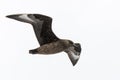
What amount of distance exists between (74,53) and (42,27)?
188cm

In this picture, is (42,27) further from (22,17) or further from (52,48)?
(52,48)

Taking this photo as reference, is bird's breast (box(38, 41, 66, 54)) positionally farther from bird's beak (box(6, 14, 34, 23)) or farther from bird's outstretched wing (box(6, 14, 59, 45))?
bird's beak (box(6, 14, 34, 23))

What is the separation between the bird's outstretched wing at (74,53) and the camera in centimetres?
2092

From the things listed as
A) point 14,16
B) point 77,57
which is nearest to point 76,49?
point 77,57

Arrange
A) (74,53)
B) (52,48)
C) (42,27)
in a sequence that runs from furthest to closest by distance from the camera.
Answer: (74,53), (42,27), (52,48)

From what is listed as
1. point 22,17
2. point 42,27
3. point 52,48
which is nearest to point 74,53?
point 42,27

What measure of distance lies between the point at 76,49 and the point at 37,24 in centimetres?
204

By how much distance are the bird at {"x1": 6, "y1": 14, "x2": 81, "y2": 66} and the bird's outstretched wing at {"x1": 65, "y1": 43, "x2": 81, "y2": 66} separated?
1.65 feet

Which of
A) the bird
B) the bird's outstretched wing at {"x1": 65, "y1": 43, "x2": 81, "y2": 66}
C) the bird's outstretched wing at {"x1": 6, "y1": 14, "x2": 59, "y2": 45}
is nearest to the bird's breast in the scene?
the bird

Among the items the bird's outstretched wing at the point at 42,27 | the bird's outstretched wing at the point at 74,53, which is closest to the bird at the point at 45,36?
the bird's outstretched wing at the point at 42,27

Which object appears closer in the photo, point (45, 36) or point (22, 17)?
point (22, 17)

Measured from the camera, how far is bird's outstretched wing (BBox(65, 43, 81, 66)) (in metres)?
20.9

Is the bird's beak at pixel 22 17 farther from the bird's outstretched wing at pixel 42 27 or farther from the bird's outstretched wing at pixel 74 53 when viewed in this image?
the bird's outstretched wing at pixel 74 53

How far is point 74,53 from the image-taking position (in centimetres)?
2108
